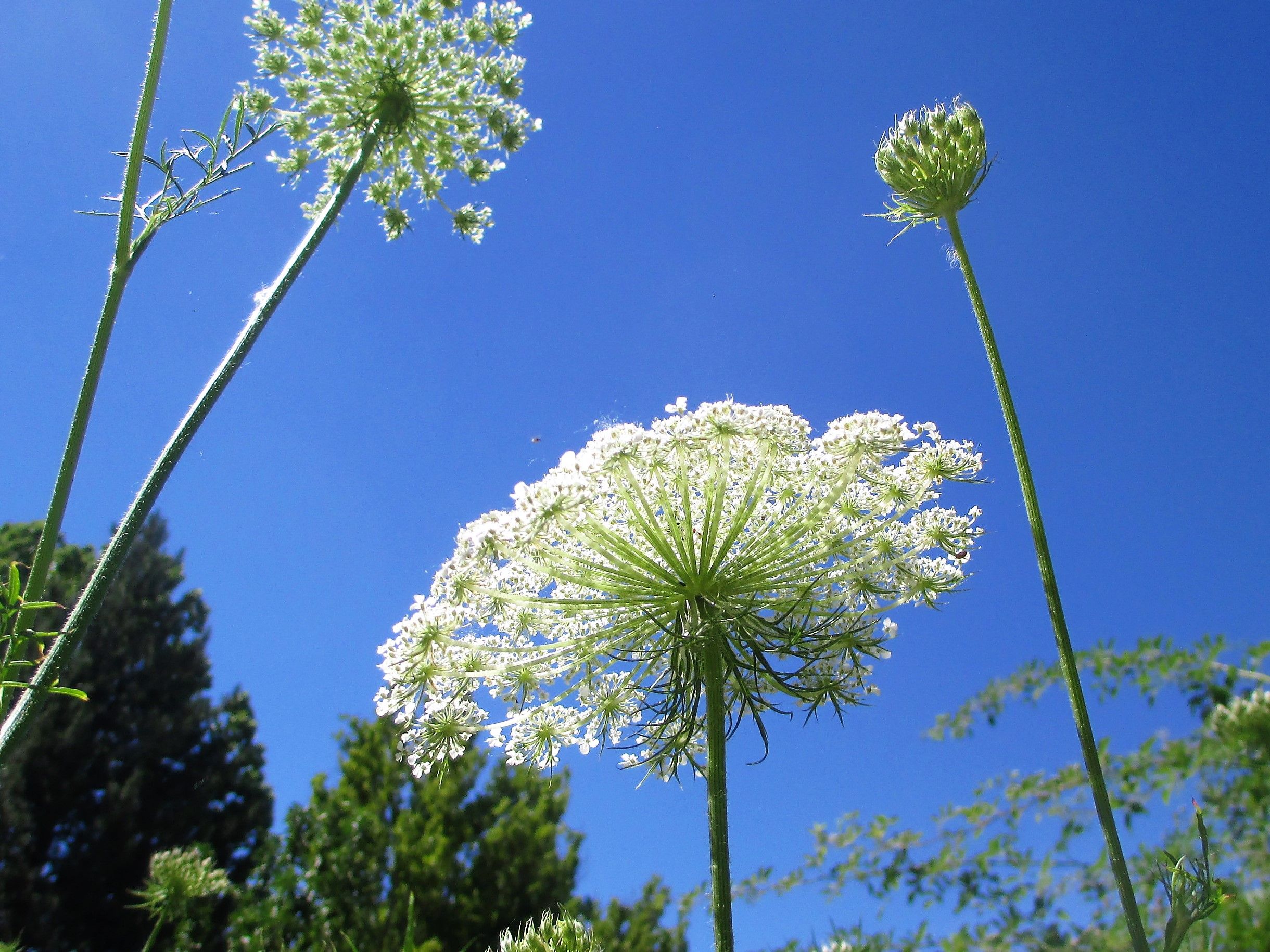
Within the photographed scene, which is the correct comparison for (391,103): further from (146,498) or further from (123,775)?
(123,775)

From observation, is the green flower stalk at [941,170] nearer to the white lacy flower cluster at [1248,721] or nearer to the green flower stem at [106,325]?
the white lacy flower cluster at [1248,721]

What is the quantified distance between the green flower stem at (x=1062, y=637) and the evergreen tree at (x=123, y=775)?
21.6m

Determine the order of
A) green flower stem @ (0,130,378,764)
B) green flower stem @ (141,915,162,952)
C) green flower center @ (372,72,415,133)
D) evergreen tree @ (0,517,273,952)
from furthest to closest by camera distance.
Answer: evergreen tree @ (0,517,273,952) → green flower center @ (372,72,415,133) → green flower stem @ (141,915,162,952) → green flower stem @ (0,130,378,764)

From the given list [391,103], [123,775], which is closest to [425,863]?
[123,775]

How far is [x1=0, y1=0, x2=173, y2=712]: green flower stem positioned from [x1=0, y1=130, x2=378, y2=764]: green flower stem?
0.40 feet

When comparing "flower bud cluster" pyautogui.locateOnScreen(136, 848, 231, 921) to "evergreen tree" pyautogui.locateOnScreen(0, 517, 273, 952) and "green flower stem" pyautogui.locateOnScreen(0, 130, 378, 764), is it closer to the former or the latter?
"green flower stem" pyautogui.locateOnScreen(0, 130, 378, 764)

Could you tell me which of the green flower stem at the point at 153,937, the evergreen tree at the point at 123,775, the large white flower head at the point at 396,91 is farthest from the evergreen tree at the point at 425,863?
the large white flower head at the point at 396,91

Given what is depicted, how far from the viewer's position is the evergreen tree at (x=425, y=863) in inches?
614

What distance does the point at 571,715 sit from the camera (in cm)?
346

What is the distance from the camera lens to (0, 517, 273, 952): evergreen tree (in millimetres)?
20547

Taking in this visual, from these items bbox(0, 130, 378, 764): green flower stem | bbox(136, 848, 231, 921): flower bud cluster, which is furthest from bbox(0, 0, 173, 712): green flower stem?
bbox(136, 848, 231, 921): flower bud cluster

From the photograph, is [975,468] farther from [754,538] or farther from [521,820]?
[521,820]

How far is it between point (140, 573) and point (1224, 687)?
29.5m

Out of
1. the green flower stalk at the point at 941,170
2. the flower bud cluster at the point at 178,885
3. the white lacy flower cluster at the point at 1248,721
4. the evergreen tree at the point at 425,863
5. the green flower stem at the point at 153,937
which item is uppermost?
the evergreen tree at the point at 425,863
